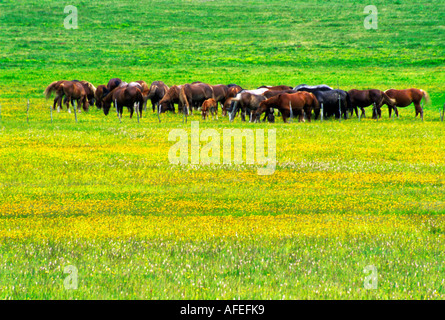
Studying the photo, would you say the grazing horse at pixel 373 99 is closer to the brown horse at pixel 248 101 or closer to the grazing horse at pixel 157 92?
the brown horse at pixel 248 101

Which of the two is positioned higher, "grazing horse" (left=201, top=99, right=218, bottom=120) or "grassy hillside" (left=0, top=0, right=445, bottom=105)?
"grassy hillside" (left=0, top=0, right=445, bottom=105)

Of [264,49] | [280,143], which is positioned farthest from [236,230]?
[264,49]

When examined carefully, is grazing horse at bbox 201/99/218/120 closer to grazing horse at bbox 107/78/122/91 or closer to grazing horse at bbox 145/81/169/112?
grazing horse at bbox 145/81/169/112

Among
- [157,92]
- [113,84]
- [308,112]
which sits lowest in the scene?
[308,112]

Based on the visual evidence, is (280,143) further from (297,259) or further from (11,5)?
(11,5)

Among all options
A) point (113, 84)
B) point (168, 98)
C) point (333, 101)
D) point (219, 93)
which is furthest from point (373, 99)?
point (113, 84)

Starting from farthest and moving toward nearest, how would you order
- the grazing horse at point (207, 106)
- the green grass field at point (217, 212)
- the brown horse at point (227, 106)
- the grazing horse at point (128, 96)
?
the brown horse at point (227, 106) < the grazing horse at point (207, 106) < the grazing horse at point (128, 96) < the green grass field at point (217, 212)

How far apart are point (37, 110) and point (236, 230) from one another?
3209 cm

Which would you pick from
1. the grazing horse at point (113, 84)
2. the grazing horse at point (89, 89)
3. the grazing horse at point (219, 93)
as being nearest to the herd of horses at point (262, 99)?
the grazing horse at point (89, 89)

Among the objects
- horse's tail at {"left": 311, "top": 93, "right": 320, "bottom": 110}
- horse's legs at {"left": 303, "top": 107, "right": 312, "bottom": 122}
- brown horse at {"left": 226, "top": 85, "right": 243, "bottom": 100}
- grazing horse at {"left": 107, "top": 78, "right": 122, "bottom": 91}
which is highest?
grazing horse at {"left": 107, "top": 78, "right": 122, "bottom": 91}

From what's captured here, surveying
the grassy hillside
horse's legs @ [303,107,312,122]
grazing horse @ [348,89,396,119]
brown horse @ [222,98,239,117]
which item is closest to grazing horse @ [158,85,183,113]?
brown horse @ [222,98,239,117]

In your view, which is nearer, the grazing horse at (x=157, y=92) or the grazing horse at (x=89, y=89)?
the grazing horse at (x=157, y=92)

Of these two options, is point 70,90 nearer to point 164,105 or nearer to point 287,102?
point 164,105

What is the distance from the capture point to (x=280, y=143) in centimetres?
2736
